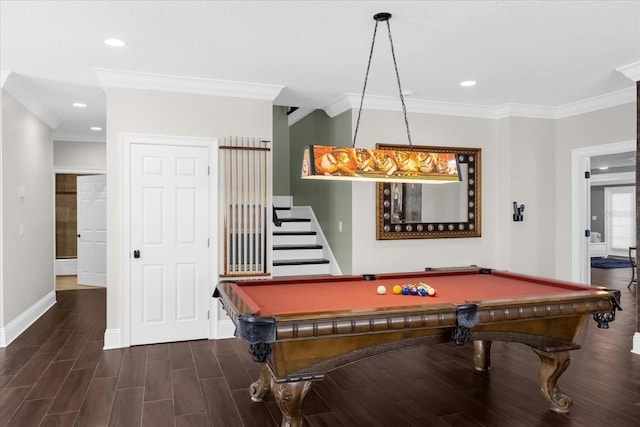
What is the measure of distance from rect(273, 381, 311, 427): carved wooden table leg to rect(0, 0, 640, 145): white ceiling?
2.29 metres

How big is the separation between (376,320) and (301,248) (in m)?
3.87

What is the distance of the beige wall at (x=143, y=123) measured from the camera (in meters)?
4.50

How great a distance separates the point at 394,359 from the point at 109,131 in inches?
135

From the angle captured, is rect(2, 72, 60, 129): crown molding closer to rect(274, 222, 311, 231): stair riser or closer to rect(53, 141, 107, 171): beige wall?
rect(53, 141, 107, 171): beige wall

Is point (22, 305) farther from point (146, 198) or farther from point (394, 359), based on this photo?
point (394, 359)

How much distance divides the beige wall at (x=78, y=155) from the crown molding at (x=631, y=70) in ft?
25.4

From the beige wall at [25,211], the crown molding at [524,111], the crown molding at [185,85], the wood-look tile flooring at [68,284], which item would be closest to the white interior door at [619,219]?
the crown molding at [524,111]

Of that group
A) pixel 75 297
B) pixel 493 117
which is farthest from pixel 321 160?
pixel 75 297

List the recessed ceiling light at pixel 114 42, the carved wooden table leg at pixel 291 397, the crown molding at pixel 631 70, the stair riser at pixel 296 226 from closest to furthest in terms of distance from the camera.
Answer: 1. the carved wooden table leg at pixel 291 397
2. the recessed ceiling light at pixel 114 42
3. the crown molding at pixel 631 70
4. the stair riser at pixel 296 226

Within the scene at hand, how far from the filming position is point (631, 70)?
423 cm

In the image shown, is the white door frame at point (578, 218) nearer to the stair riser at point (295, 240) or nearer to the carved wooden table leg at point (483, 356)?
the carved wooden table leg at point (483, 356)

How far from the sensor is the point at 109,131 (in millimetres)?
4488

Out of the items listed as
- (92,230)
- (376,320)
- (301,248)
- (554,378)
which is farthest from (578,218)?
(92,230)

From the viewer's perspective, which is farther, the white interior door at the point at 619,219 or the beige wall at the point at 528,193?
the white interior door at the point at 619,219
